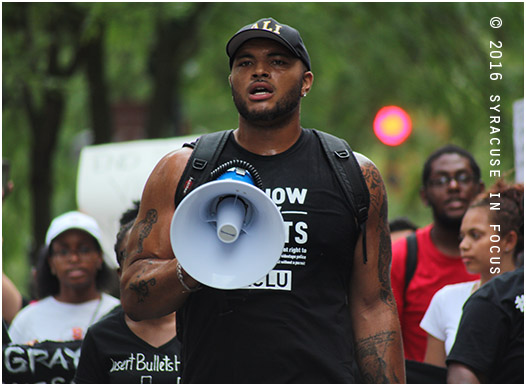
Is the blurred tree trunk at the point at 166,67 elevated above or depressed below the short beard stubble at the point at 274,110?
above

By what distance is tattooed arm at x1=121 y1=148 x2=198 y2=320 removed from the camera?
302cm

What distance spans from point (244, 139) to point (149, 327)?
55.2 inches

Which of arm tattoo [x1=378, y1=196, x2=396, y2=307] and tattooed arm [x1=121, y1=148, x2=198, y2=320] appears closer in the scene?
tattooed arm [x1=121, y1=148, x2=198, y2=320]

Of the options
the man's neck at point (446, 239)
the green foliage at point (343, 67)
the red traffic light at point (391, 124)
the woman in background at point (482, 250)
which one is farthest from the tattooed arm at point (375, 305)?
the red traffic light at point (391, 124)

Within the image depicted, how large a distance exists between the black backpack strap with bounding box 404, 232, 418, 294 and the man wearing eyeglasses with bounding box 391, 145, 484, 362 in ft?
0.05

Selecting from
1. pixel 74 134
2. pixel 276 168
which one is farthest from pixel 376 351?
pixel 74 134

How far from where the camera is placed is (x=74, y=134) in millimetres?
13469

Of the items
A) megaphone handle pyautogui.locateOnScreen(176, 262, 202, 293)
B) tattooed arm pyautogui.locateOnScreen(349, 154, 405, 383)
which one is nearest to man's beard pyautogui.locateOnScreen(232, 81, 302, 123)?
tattooed arm pyautogui.locateOnScreen(349, 154, 405, 383)

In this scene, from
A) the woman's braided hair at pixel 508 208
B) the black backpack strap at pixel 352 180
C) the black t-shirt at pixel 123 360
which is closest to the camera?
the black backpack strap at pixel 352 180

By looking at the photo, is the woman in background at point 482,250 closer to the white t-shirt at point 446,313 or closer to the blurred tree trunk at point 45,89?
the white t-shirt at point 446,313

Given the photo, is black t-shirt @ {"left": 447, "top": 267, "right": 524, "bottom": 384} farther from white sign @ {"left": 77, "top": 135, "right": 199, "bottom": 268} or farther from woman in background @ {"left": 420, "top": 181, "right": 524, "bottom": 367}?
white sign @ {"left": 77, "top": 135, "right": 199, "bottom": 268}

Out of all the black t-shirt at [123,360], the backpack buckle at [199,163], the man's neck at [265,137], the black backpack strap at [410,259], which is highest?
the man's neck at [265,137]

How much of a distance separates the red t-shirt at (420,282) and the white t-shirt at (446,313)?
423 mm

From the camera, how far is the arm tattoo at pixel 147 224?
3.17 metres
